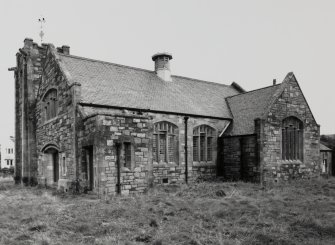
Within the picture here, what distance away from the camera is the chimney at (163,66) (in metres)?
24.2

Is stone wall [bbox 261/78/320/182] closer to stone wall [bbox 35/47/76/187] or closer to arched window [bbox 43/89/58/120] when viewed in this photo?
stone wall [bbox 35/47/76/187]

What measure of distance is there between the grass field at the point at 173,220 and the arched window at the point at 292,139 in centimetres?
644

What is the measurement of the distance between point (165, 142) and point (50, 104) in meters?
7.93

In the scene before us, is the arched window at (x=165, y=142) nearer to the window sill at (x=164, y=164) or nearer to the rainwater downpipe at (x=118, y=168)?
the window sill at (x=164, y=164)

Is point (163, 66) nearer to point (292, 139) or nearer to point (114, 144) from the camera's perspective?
point (292, 139)

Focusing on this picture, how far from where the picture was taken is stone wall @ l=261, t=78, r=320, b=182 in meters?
19.5

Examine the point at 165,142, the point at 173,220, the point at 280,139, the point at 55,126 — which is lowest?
the point at 173,220

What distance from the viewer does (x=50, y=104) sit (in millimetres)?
20781

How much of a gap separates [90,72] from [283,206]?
13882mm

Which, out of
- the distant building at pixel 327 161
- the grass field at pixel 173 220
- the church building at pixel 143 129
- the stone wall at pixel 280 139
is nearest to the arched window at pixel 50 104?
the church building at pixel 143 129

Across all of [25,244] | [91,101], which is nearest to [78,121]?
[91,101]

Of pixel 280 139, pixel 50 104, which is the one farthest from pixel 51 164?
pixel 280 139

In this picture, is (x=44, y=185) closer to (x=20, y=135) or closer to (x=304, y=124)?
(x=20, y=135)

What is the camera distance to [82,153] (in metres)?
16.4
